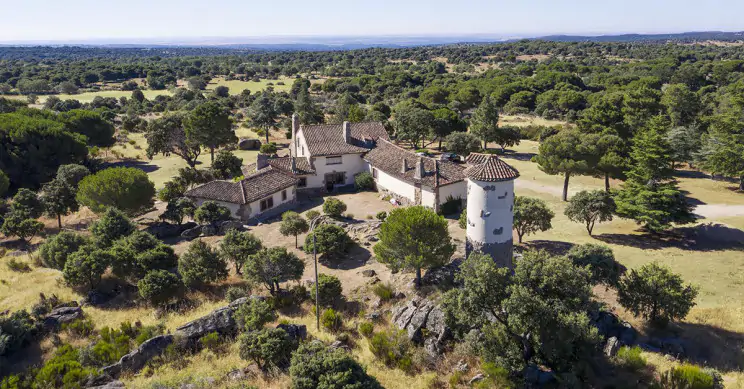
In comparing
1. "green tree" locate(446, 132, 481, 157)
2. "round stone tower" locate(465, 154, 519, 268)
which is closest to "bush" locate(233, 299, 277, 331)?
"round stone tower" locate(465, 154, 519, 268)

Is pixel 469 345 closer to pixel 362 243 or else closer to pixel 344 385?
pixel 344 385

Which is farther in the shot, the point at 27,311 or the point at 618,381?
the point at 27,311

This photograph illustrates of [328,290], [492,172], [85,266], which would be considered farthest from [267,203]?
[492,172]

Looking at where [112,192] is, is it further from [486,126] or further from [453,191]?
[486,126]

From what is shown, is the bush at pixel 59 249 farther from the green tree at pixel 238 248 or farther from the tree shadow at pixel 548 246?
the tree shadow at pixel 548 246

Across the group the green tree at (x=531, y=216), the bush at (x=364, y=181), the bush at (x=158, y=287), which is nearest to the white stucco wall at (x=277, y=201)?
the bush at (x=364, y=181)

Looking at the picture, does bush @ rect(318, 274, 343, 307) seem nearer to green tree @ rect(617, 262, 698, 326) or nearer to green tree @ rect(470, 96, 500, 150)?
green tree @ rect(617, 262, 698, 326)

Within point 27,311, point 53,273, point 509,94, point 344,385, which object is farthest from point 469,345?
point 509,94
